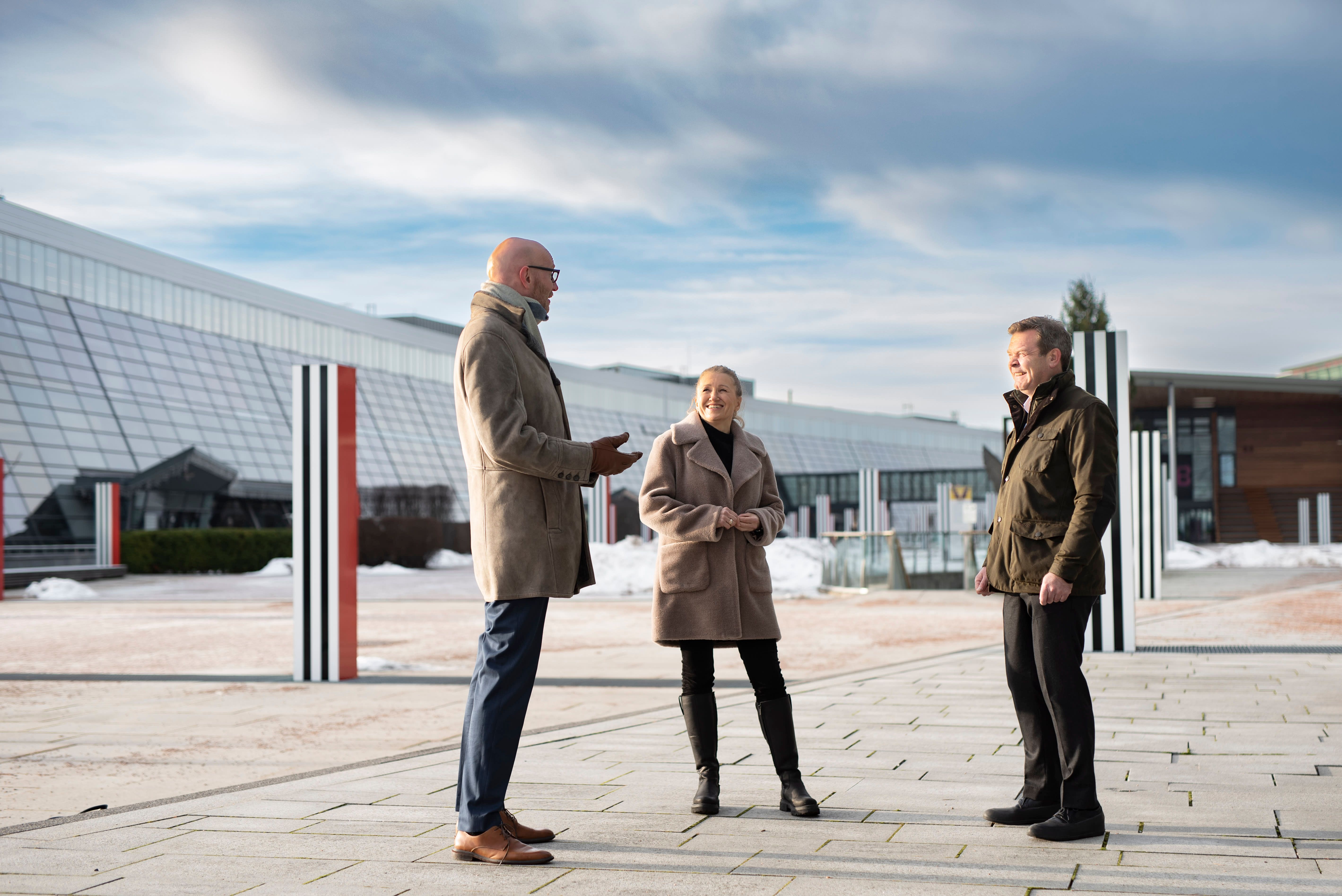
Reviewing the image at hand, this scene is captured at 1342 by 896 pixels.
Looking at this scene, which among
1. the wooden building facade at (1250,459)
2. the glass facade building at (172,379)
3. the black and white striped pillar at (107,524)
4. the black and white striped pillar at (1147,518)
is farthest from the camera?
the wooden building facade at (1250,459)

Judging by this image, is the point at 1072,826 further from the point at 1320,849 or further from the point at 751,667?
the point at 751,667

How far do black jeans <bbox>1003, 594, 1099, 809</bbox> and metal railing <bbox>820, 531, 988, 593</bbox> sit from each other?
712 inches

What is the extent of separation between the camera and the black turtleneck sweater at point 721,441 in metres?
4.52

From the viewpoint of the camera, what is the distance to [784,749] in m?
4.29

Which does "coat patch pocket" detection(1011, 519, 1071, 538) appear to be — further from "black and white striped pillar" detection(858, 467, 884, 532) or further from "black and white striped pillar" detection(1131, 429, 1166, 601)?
"black and white striped pillar" detection(858, 467, 884, 532)

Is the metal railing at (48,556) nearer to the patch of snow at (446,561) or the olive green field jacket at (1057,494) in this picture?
the patch of snow at (446,561)

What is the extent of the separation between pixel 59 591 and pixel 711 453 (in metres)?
22.3

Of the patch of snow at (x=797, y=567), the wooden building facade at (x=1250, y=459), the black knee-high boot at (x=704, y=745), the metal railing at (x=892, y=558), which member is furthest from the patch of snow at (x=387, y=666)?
the wooden building facade at (x=1250, y=459)

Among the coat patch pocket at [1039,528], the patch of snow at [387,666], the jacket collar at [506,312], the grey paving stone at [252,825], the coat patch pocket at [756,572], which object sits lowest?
the patch of snow at [387,666]

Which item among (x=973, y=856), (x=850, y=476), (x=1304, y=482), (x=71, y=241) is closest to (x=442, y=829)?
(x=973, y=856)

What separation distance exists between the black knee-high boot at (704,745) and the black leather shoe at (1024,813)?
36.9 inches

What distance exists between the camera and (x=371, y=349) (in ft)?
180

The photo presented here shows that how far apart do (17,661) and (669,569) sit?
8.79 meters

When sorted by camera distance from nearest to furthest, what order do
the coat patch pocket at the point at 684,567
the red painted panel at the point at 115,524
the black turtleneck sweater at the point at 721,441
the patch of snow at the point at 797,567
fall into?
the coat patch pocket at the point at 684,567 → the black turtleneck sweater at the point at 721,441 → the patch of snow at the point at 797,567 → the red painted panel at the point at 115,524
